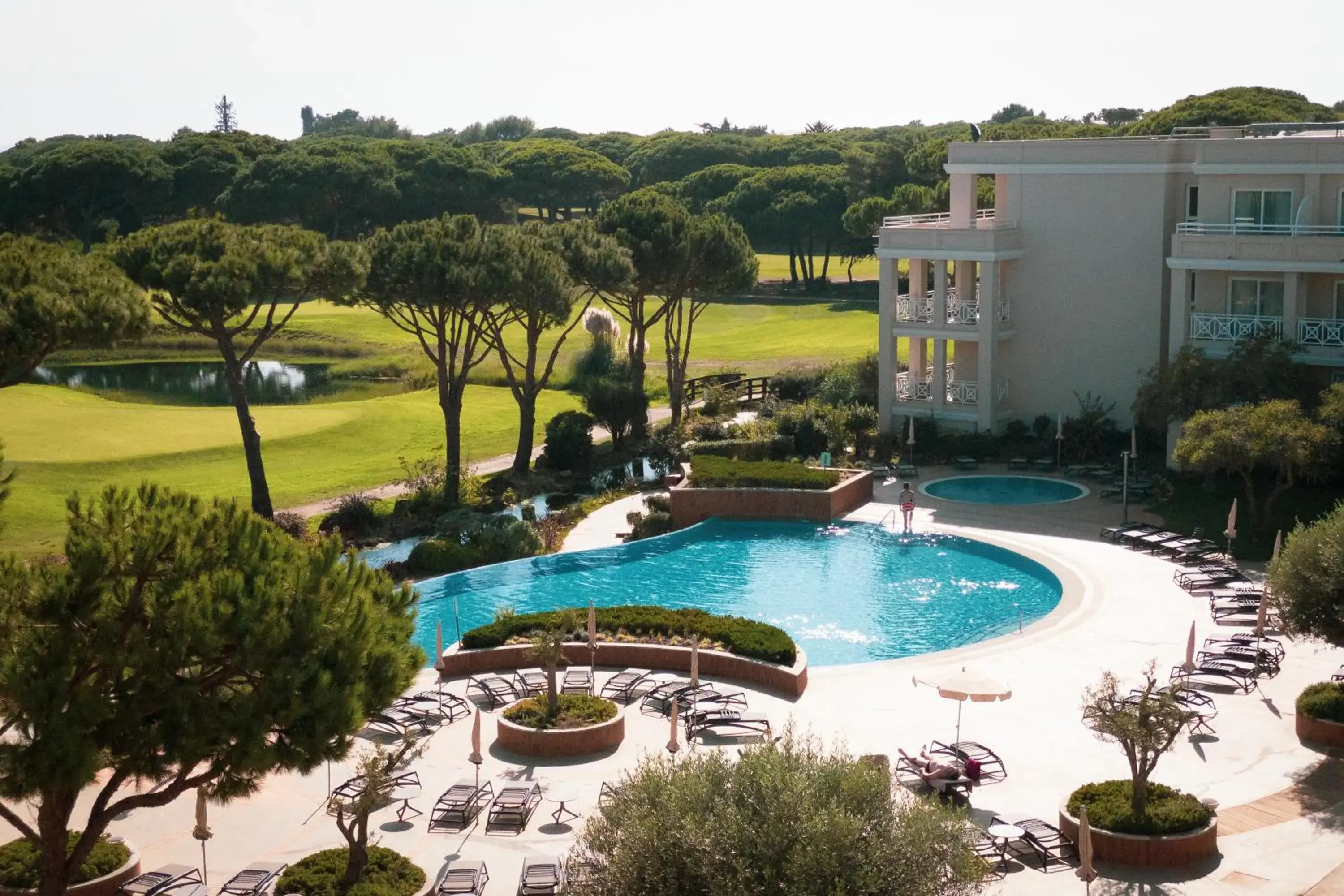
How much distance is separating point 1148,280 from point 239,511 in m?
30.9

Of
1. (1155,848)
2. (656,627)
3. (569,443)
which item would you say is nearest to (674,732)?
(656,627)

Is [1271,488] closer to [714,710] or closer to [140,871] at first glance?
[714,710]

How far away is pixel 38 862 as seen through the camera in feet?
52.6

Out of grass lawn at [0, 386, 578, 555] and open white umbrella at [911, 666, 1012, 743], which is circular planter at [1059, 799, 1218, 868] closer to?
open white umbrella at [911, 666, 1012, 743]

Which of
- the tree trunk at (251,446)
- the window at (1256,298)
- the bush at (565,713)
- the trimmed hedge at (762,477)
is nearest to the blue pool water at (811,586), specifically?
the trimmed hedge at (762,477)

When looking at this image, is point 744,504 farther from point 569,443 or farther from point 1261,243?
point 1261,243

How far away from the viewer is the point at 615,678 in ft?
78.0

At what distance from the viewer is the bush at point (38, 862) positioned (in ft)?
51.9

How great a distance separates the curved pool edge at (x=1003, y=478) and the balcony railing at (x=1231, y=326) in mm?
4776

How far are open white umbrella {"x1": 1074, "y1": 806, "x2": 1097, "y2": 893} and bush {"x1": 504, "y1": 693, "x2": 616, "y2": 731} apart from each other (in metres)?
7.53

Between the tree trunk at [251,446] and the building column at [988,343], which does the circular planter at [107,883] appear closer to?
the tree trunk at [251,446]

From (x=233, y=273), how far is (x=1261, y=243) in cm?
2391

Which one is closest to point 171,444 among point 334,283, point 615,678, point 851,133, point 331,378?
point 334,283

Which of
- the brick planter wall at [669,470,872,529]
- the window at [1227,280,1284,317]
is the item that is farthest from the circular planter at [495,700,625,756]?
the window at [1227,280,1284,317]
